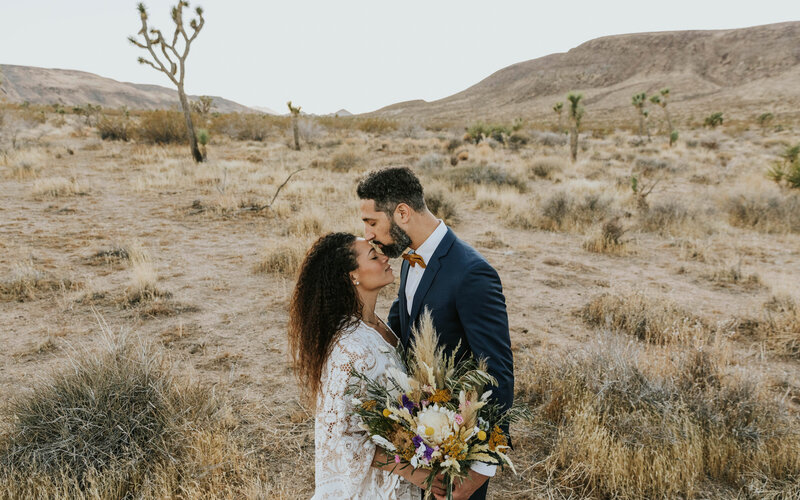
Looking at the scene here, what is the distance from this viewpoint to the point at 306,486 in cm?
321

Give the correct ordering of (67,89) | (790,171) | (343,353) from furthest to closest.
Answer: (67,89)
(790,171)
(343,353)

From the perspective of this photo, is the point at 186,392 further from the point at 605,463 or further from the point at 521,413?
the point at 605,463

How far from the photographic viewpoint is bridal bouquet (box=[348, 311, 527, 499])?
1.54 m

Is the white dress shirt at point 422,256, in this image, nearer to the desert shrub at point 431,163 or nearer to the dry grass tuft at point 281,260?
the dry grass tuft at point 281,260

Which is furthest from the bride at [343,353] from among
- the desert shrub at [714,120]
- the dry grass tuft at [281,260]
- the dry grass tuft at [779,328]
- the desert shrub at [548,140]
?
the desert shrub at [714,120]

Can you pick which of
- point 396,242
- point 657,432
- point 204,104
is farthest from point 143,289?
point 204,104

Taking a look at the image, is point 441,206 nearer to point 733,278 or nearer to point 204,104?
point 733,278

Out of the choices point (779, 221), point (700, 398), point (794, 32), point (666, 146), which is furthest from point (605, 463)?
point (794, 32)

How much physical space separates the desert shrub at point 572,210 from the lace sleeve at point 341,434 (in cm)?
991

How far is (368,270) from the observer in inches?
84.6

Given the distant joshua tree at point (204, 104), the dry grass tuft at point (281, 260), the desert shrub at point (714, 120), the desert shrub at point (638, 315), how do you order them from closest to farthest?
the desert shrub at point (638, 315)
the dry grass tuft at point (281, 260)
the desert shrub at point (714, 120)
the distant joshua tree at point (204, 104)

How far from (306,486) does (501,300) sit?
230 cm

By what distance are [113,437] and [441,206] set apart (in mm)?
8959

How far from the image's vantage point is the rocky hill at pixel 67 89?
120625 mm
